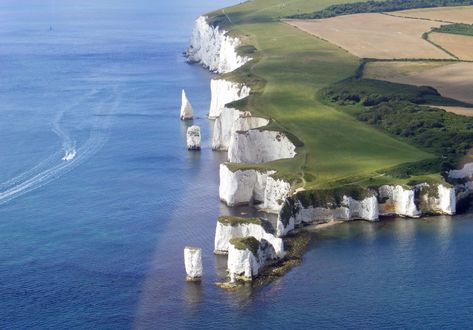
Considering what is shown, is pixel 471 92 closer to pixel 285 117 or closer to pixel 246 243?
pixel 285 117

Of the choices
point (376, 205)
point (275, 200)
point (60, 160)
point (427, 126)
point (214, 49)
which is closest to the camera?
point (376, 205)

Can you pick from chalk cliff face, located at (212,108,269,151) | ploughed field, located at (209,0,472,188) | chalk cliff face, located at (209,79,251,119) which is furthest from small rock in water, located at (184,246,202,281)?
chalk cliff face, located at (209,79,251,119)

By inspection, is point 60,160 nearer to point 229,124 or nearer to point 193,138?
point 193,138

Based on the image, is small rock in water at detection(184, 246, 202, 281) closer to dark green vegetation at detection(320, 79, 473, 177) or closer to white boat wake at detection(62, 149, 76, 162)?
dark green vegetation at detection(320, 79, 473, 177)

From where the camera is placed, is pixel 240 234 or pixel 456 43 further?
pixel 456 43

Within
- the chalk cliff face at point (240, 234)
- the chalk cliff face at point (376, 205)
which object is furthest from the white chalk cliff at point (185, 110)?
the chalk cliff face at point (240, 234)

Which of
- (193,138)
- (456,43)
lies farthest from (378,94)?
(456,43)

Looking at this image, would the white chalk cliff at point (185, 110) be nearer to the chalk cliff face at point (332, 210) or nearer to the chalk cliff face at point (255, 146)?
the chalk cliff face at point (255, 146)
